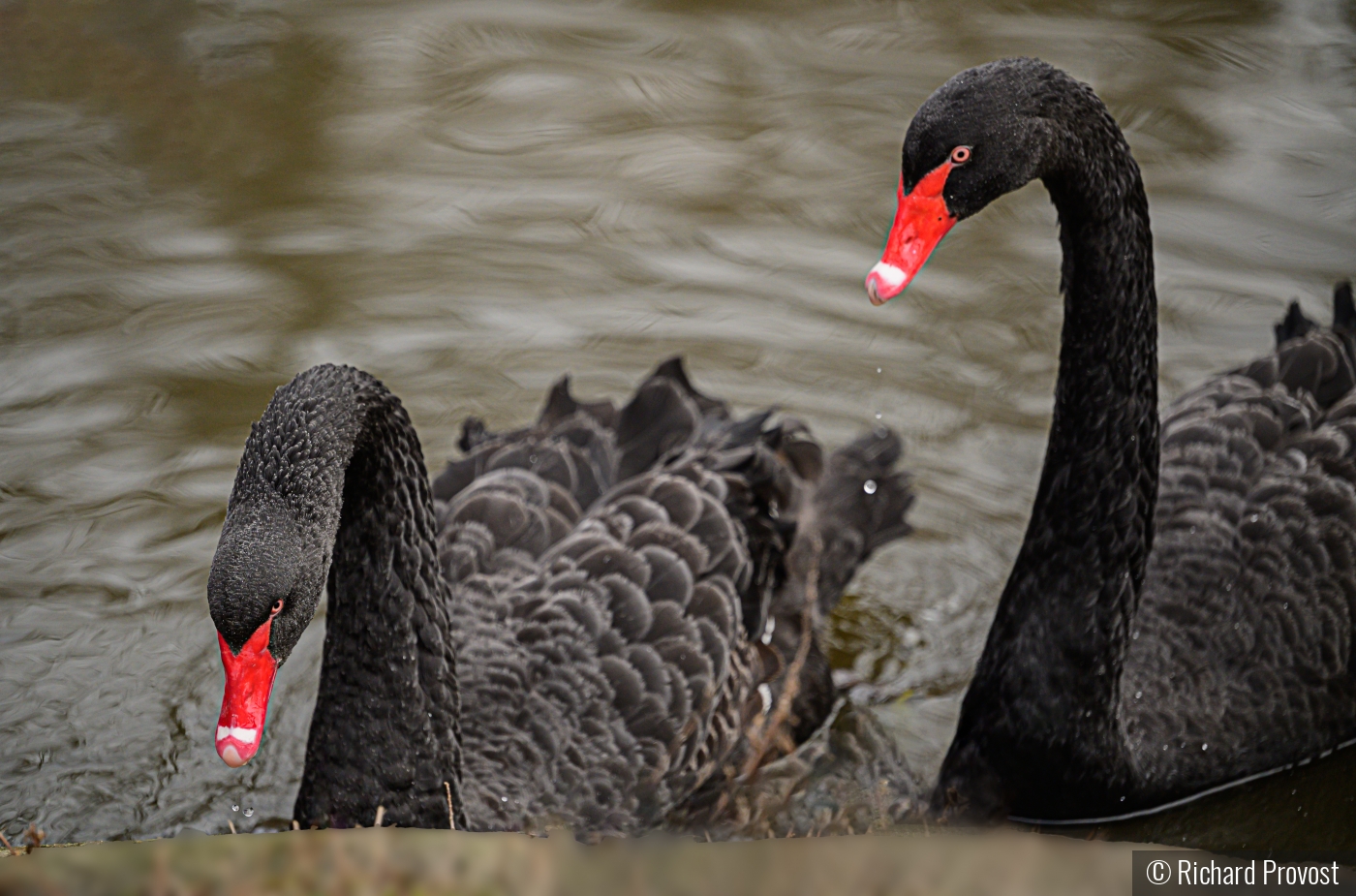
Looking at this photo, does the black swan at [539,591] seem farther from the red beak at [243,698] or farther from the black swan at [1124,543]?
the black swan at [1124,543]

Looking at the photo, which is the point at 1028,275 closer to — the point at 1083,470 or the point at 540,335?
the point at 540,335

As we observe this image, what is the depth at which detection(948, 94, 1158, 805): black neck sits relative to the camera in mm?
3367

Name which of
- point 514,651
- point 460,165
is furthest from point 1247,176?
point 514,651

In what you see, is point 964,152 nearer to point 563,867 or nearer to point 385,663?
point 385,663

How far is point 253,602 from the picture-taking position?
8.25ft

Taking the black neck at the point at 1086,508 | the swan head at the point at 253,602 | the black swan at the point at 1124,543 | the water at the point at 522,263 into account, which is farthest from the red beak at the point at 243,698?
the black neck at the point at 1086,508

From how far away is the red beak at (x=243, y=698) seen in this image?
2568mm

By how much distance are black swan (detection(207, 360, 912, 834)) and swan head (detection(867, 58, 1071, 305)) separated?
3.48ft

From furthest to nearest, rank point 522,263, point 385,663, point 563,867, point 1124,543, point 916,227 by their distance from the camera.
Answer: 1. point 522,263
2. point 1124,543
3. point 916,227
4. point 385,663
5. point 563,867

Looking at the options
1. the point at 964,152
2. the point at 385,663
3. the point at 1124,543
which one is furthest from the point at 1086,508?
the point at 385,663

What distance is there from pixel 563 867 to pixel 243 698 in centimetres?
183

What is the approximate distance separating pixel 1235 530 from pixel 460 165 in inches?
153

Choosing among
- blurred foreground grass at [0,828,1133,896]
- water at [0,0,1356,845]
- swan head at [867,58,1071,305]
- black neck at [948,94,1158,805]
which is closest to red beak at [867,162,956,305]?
swan head at [867,58,1071,305]

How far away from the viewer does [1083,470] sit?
354 cm
